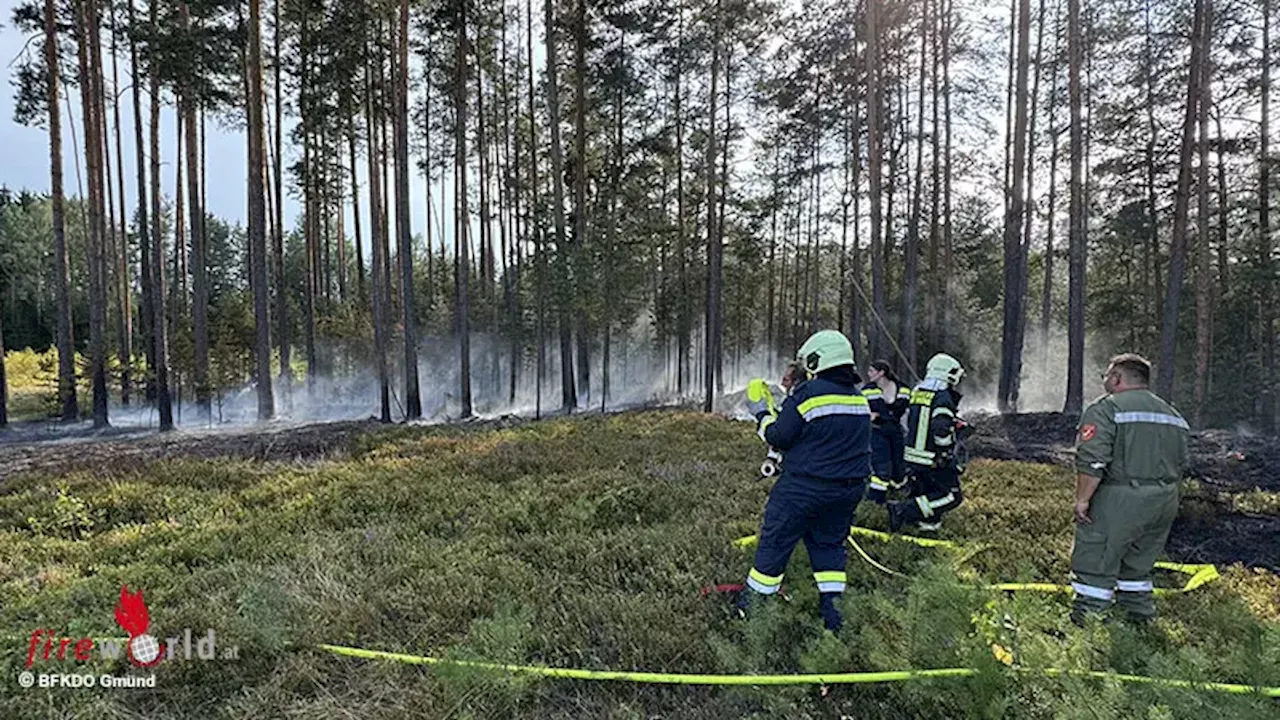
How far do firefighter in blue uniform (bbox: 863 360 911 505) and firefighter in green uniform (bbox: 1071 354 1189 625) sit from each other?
8.17 feet

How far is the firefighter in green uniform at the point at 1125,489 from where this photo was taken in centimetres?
391

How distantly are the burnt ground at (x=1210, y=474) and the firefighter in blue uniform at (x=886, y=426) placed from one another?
2513 mm

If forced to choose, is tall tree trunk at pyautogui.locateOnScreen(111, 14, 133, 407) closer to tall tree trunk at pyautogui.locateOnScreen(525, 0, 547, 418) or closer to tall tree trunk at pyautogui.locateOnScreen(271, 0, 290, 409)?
tall tree trunk at pyautogui.locateOnScreen(271, 0, 290, 409)

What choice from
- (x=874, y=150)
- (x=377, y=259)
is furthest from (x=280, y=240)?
(x=874, y=150)

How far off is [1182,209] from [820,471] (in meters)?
14.0

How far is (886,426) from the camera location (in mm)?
6699

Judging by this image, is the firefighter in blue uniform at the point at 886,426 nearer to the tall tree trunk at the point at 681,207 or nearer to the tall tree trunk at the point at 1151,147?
the tall tree trunk at the point at 1151,147

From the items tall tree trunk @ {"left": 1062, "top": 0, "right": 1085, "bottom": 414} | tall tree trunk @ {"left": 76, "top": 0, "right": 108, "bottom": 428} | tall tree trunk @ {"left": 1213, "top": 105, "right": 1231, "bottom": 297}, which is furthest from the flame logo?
tall tree trunk @ {"left": 1213, "top": 105, "right": 1231, "bottom": 297}

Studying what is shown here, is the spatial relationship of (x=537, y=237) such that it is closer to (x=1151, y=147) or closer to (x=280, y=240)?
(x=280, y=240)

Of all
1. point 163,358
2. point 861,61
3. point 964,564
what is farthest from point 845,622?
point 861,61

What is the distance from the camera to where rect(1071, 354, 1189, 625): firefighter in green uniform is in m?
3.91

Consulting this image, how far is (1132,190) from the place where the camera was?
19828mm

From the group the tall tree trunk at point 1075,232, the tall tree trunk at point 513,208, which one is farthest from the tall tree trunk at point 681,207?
the tall tree trunk at point 1075,232

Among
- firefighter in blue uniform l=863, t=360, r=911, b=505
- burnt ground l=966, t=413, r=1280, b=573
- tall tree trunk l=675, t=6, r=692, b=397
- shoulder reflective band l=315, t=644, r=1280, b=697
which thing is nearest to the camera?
shoulder reflective band l=315, t=644, r=1280, b=697
